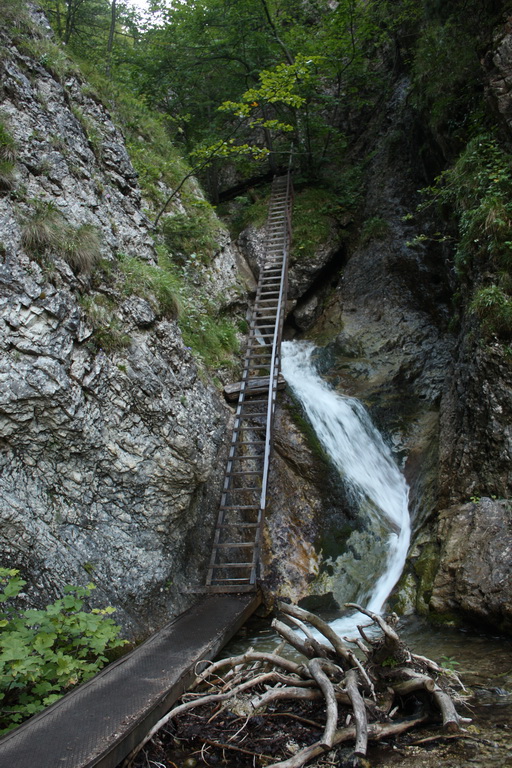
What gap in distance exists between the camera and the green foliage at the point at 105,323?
217 inches

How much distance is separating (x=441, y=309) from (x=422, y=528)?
5509mm

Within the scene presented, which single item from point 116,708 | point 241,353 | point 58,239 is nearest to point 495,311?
point 241,353

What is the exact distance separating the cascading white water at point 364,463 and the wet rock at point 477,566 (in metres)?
0.95

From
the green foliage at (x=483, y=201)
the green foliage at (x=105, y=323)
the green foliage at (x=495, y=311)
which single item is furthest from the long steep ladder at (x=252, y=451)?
the green foliage at (x=483, y=201)

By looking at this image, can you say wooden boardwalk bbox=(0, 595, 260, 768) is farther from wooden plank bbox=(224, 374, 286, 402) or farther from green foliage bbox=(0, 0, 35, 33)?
green foliage bbox=(0, 0, 35, 33)

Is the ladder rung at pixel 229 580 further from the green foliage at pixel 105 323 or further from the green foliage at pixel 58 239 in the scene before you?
the green foliage at pixel 58 239

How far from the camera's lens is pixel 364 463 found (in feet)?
27.4

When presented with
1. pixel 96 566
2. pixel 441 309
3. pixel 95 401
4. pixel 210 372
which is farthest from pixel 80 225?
pixel 441 309

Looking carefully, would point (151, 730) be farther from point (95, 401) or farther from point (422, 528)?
point (422, 528)

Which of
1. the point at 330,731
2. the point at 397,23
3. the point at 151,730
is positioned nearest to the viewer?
the point at 330,731

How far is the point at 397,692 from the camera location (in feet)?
10.7

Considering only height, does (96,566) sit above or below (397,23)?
below

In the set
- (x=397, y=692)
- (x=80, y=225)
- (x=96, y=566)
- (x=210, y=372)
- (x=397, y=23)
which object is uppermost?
(x=397, y=23)

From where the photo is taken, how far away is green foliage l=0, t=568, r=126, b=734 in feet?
10.7
